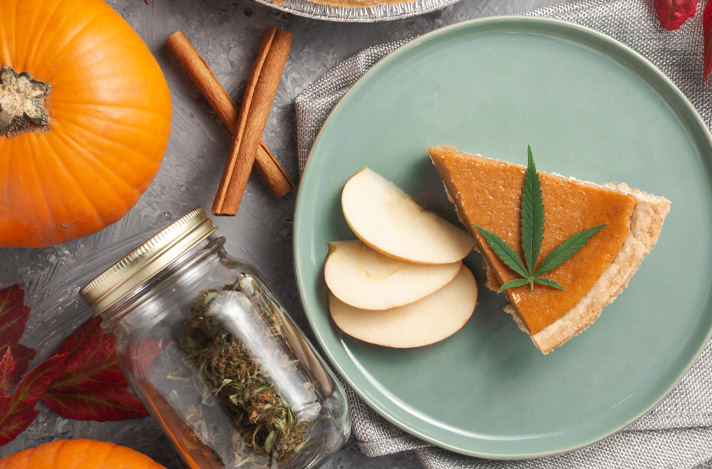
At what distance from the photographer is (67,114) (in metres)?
1.70

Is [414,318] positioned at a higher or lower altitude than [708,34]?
lower

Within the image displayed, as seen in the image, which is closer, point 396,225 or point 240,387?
point 240,387

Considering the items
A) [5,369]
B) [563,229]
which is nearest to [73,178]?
[5,369]

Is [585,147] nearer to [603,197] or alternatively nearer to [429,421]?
[603,197]

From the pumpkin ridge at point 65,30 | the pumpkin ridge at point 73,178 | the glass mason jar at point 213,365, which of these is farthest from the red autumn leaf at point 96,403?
the pumpkin ridge at point 65,30

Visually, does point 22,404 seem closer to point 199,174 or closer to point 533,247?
point 199,174

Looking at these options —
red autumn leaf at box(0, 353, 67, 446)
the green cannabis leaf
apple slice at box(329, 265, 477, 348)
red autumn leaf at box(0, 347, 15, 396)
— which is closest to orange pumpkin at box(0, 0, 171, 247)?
red autumn leaf at box(0, 347, 15, 396)

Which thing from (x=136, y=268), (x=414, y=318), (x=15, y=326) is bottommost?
(x=414, y=318)

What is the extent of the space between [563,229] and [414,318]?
0.64 meters

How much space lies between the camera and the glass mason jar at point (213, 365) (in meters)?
1.79

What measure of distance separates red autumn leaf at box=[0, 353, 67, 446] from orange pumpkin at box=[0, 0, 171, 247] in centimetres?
49

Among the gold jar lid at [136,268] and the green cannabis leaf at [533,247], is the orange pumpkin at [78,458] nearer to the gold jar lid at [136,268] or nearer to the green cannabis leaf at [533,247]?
the gold jar lid at [136,268]

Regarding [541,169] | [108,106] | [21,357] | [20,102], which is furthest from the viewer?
[541,169]

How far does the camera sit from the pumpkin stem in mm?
1607
